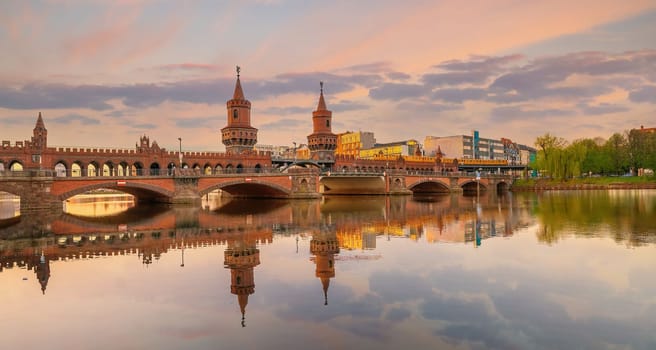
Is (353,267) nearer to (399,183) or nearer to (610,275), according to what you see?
(610,275)

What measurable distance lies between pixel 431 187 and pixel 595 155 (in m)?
41.5

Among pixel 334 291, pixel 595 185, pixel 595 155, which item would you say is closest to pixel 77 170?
pixel 334 291

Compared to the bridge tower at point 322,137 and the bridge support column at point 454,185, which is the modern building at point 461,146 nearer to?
the bridge support column at point 454,185

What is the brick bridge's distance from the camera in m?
48.1

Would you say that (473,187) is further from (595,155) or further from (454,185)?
(595,155)

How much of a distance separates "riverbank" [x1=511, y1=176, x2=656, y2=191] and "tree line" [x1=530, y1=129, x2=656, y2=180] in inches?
75.5

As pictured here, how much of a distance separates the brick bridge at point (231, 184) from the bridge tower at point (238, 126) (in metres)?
9.72

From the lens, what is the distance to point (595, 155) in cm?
11475

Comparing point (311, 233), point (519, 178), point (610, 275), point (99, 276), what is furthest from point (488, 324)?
point (519, 178)

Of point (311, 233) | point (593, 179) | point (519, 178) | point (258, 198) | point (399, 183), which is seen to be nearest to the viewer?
point (311, 233)

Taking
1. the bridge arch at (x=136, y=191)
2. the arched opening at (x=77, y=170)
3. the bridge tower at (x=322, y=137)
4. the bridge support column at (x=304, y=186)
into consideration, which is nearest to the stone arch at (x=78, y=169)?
the arched opening at (x=77, y=170)

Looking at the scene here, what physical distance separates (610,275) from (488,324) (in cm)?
791

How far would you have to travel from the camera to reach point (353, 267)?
63.2 feet

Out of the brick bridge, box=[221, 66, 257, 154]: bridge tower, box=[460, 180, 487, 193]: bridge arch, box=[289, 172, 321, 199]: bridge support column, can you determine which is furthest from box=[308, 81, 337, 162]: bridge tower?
box=[460, 180, 487, 193]: bridge arch
